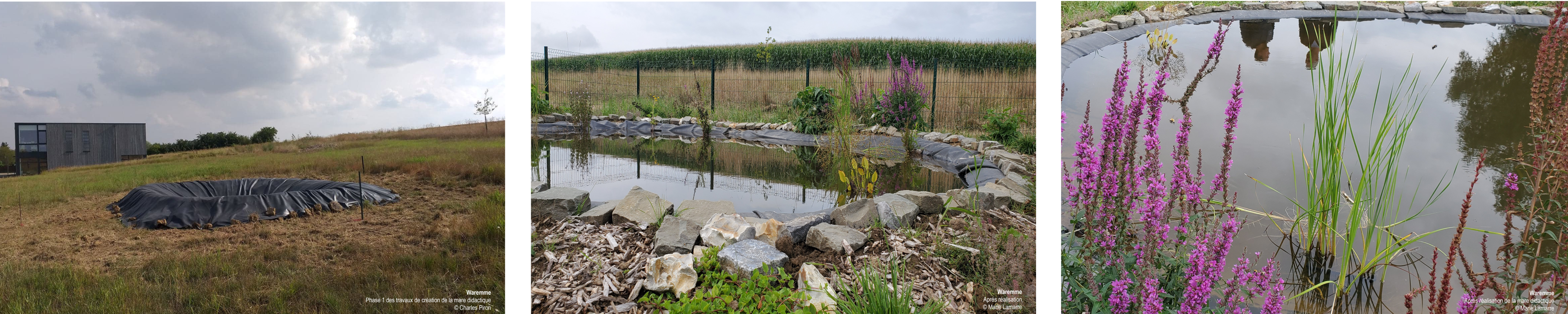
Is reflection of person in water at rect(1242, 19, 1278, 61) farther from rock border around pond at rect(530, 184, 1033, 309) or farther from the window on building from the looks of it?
the window on building

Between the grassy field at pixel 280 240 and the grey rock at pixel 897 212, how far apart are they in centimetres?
187

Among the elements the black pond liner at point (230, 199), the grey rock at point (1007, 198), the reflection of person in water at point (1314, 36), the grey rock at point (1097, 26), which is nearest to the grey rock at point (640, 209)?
the grey rock at point (1007, 198)

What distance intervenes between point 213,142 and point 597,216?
118 inches

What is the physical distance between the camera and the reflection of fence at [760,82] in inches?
285

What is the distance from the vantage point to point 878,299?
5.51 feet

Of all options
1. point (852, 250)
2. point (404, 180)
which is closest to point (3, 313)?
point (404, 180)

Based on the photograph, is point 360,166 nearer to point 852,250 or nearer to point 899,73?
point 852,250

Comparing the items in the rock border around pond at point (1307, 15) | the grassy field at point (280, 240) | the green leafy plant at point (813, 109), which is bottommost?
the grassy field at point (280, 240)

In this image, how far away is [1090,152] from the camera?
4.62 ft

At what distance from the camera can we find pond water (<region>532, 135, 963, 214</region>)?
352 cm

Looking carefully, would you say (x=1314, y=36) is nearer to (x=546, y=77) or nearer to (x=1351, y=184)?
(x=1351, y=184)

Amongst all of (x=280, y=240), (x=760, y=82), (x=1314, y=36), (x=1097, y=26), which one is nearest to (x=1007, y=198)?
(x=1314, y=36)

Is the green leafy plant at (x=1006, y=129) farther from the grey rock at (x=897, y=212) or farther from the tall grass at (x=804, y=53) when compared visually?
the tall grass at (x=804, y=53)

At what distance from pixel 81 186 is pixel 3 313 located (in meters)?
1.46
